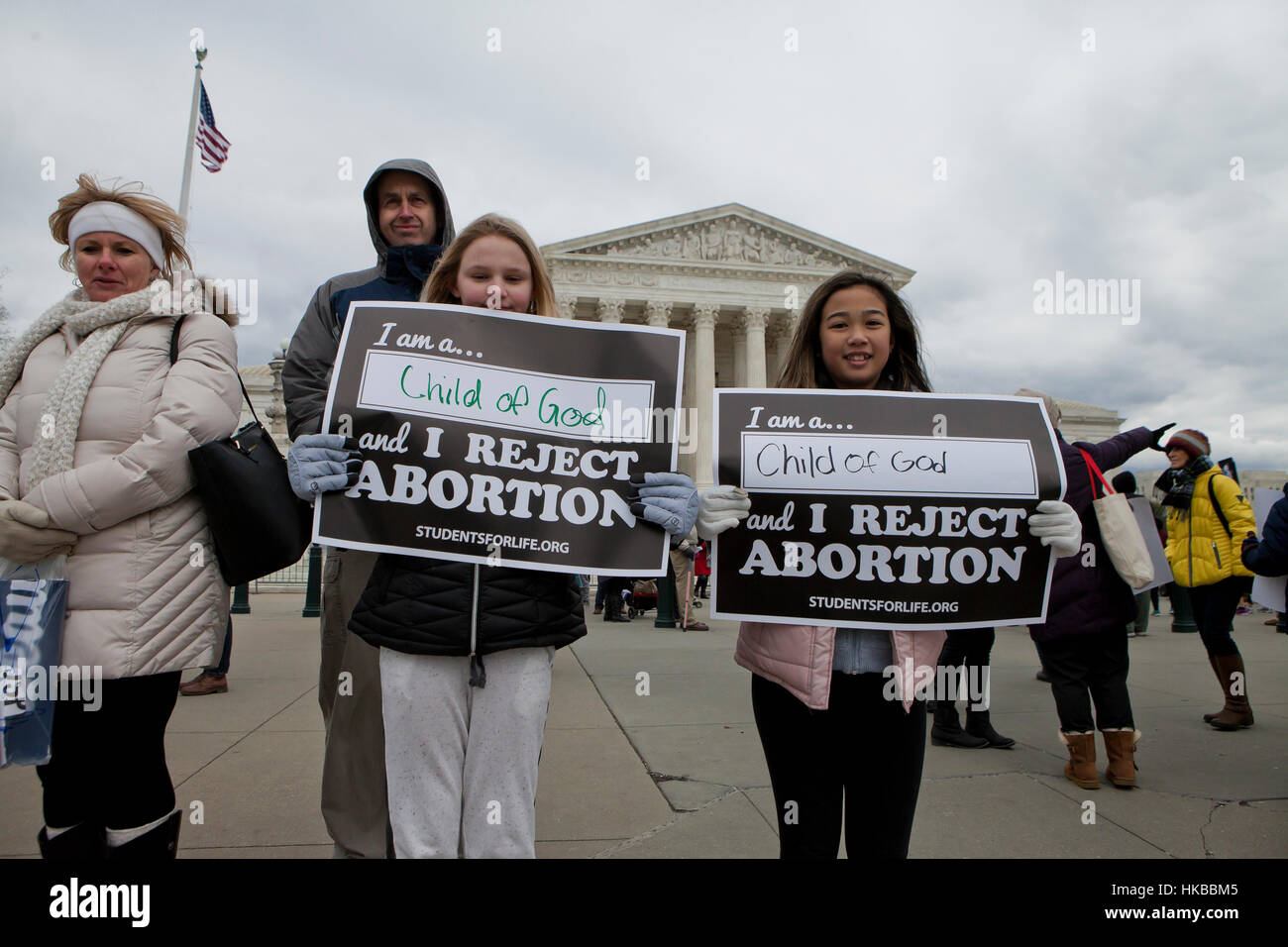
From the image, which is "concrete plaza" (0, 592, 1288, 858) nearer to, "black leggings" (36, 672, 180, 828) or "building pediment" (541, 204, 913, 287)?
"black leggings" (36, 672, 180, 828)

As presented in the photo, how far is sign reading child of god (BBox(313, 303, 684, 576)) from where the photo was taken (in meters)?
2.11

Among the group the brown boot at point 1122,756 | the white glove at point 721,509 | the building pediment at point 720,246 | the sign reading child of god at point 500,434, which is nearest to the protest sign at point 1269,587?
the brown boot at point 1122,756

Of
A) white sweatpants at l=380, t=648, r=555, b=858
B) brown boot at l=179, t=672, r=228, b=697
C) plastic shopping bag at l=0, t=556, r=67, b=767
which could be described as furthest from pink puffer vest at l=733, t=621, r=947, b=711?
brown boot at l=179, t=672, r=228, b=697

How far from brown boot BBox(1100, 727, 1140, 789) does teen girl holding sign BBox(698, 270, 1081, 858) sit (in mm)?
2357

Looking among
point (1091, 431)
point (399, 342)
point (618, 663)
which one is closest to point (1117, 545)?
point (399, 342)

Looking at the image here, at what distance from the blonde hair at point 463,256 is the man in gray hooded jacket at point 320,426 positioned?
445 mm

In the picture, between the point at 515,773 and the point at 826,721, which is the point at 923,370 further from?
the point at 515,773

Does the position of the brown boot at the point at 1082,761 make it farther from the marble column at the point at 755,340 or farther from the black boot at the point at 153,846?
the marble column at the point at 755,340

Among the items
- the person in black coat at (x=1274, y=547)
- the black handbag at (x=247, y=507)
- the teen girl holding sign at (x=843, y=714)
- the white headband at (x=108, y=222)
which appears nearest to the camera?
the teen girl holding sign at (x=843, y=714)

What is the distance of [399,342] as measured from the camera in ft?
7.40

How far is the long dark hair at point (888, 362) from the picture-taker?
8.08 ft

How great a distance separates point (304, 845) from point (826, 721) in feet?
7.45

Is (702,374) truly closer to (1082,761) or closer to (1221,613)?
(1221,613)

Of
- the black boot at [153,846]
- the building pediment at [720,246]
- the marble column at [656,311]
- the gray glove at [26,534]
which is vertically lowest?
the black boot at [153,846]
